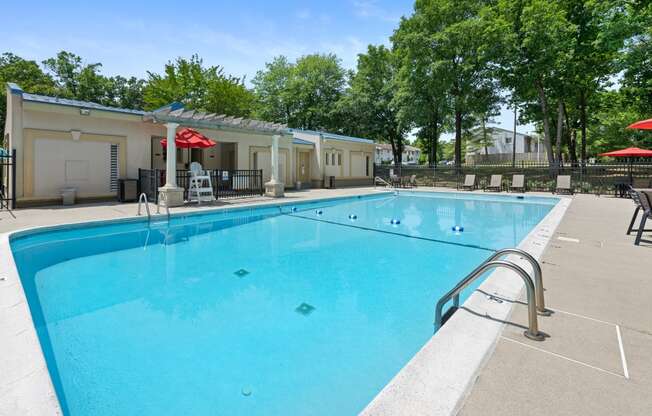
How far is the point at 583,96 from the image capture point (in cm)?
2322

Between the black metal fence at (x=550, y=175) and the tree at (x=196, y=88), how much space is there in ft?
55.5

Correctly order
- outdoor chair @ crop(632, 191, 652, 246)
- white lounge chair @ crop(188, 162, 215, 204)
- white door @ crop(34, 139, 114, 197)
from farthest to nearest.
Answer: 1. white lounge chair @ crop(188, 162, 215, 204)
2. white door @ crop(34, 139, 114, 197)
3. outdoor chair @ crop(632, 191, 652, 246)

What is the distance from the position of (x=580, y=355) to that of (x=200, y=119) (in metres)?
11.4

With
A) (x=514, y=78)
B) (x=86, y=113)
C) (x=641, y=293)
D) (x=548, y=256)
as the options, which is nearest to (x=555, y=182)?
(x=514, y=78)

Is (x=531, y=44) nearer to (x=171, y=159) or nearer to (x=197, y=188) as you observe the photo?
(x=197, y=188)

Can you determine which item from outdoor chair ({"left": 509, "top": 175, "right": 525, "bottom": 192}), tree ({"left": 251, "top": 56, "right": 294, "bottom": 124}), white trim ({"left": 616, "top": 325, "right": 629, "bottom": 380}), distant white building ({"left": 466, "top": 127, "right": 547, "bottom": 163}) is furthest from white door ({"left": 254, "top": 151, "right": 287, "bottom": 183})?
distant white building ({"left": 466, "top": 127, "right": 547, "bottom": 163})

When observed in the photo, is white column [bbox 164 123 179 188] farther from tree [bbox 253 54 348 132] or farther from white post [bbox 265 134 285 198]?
tree [bbox 253 54 348 132]

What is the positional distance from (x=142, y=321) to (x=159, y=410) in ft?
5.32

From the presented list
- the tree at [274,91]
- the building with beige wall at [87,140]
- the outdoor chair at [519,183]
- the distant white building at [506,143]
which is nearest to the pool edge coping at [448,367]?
the building with beige wall at [87,140]

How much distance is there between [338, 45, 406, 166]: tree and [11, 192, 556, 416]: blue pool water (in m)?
21.9

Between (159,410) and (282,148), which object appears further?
(282,148)

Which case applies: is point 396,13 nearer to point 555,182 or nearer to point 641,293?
point 555,182

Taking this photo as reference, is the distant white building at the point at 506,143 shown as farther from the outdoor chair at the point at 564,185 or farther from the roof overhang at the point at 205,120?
the roof overhang at the point at 205,120

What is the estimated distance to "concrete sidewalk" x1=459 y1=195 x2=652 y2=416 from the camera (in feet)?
5.65
